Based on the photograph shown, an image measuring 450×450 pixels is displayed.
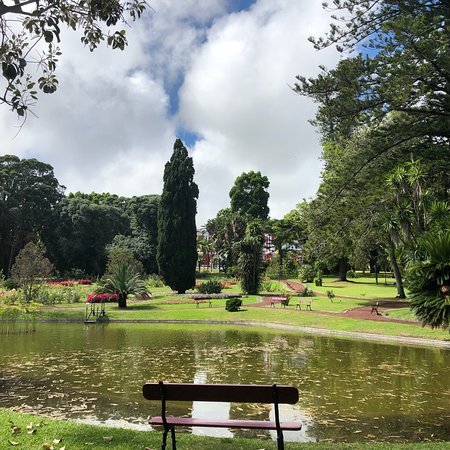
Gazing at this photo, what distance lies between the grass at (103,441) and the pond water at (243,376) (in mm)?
1217

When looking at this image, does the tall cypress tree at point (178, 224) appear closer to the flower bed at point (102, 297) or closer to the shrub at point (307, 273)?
the flower bed at point (102, 297)

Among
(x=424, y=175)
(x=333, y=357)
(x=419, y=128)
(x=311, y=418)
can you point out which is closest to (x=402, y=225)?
(x=424, y=175)

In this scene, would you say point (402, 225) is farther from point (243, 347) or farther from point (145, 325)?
point (145, 325)

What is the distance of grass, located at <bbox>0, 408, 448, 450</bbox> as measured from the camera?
5.41 m

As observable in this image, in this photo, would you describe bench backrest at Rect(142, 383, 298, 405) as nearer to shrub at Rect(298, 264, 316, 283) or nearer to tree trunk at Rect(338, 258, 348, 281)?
shrub at Rect(298, 264, 316, 283)

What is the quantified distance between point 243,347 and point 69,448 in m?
11.5

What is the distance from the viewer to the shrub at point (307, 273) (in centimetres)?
5279

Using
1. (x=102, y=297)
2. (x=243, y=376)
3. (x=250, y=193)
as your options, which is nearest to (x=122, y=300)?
(x=102, y=297)

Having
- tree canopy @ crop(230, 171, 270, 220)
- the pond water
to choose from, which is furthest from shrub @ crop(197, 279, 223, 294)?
tree canopy @ crop(230, 171, 270, 220)

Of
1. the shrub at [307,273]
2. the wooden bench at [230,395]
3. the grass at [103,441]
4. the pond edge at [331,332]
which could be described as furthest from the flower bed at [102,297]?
A: the shrub at [307,273]

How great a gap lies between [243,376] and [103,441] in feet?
20.8

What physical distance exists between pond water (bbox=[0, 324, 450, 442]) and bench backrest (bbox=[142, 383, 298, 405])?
2.41m

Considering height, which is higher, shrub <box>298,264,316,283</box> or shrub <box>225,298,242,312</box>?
shrub <box>298,264,316,283</box>

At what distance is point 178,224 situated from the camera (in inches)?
1591
